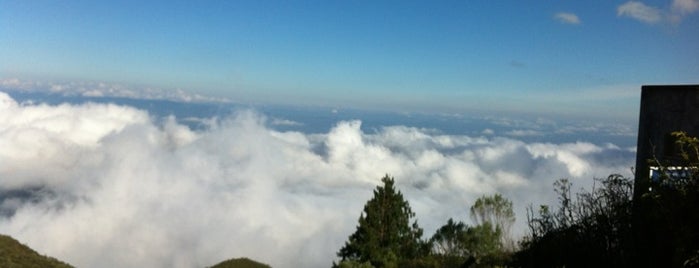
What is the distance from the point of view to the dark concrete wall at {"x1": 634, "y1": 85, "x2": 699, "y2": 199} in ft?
49.8

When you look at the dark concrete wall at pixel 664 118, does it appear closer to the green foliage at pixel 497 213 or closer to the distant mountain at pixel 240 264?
the green foliage at pixel 497 213

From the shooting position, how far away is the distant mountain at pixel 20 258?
52.8 m

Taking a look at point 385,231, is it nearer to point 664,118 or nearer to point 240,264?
point 664,118

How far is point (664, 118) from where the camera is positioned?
15938mm

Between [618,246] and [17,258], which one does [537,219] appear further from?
[17,258]

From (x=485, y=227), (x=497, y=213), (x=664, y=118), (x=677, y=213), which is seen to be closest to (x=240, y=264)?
(x=485, y=227)

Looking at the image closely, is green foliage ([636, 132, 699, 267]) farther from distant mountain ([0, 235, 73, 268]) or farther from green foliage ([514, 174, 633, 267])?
distant mountain ([0, 235, 73, 268])

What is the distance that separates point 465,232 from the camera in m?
40.1

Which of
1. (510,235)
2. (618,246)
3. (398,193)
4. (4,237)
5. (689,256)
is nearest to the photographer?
(689,256)

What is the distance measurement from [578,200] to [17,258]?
199ft

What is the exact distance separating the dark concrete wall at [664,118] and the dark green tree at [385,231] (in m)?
24.8

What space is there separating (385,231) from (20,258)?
132 ft

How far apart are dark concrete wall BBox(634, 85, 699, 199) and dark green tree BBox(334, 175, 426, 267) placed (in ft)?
81.3

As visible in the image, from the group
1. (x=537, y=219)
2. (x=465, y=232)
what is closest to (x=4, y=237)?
(x=465, y=232)
